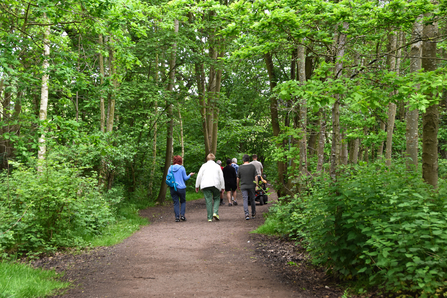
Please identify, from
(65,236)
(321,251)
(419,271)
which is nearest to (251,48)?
(321,251)

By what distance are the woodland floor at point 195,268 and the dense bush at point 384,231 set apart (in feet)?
1.88

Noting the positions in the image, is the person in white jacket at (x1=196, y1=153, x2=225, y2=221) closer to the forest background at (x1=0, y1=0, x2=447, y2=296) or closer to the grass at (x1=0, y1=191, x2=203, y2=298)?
the forest background at (x1=0, y1=0, x2=447, y2=296)

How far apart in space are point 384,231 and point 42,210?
269 inches

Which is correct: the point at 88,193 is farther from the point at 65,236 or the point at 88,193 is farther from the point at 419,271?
the point at 419,271

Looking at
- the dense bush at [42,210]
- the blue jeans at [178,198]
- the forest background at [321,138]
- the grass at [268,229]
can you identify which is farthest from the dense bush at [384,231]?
the blue jeans at [178,198]

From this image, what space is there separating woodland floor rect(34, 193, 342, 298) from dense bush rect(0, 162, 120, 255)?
1.85 feet

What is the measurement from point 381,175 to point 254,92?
18487mm

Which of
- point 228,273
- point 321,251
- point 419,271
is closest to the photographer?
point 419,271

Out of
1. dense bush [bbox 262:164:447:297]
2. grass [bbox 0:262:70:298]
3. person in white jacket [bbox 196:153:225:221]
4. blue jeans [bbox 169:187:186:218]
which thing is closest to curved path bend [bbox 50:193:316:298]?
grass [bbox 0:262:70:298]

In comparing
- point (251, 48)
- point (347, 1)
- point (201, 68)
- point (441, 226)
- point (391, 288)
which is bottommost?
point (391, 288)

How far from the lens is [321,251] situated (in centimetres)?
559

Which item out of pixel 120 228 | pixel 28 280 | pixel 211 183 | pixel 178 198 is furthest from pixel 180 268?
pixel 178 198

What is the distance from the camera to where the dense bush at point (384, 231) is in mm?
3947

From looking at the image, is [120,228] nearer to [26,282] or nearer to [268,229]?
[268,229]
